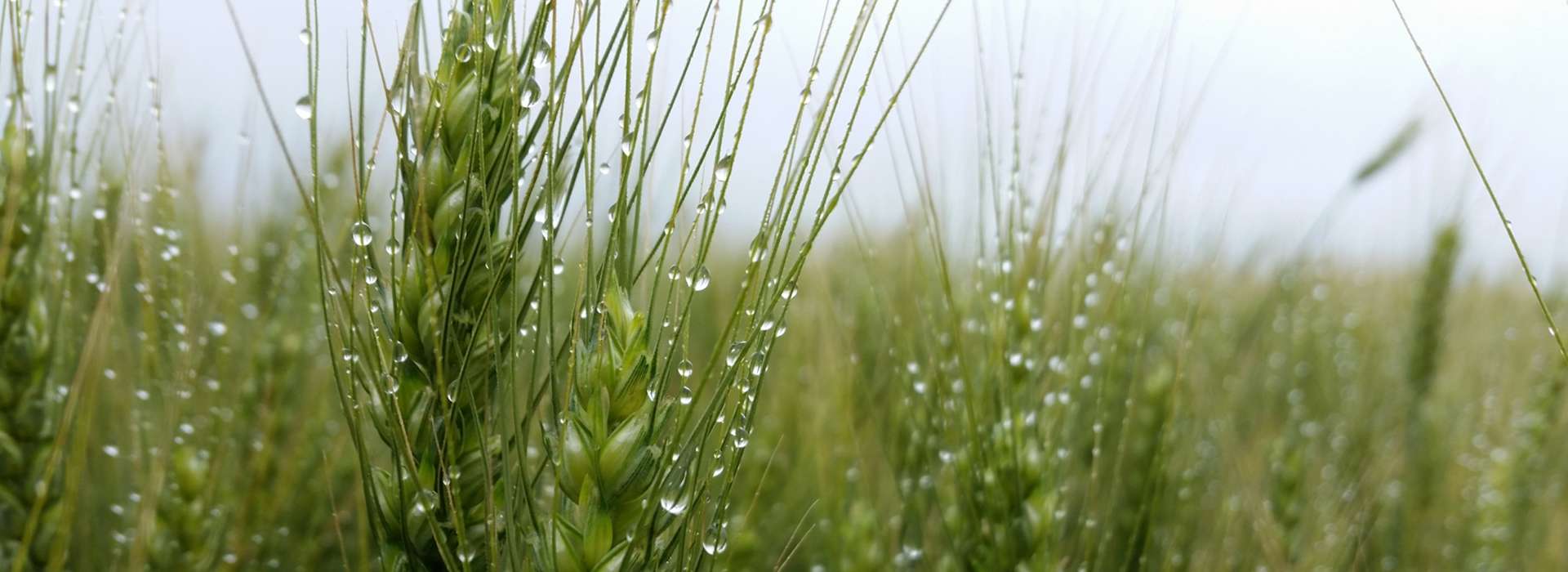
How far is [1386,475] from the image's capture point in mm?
1919

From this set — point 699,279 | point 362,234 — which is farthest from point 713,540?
point 362,234

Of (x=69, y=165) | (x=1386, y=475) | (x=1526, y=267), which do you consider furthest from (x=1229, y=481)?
(x=69, y=165)

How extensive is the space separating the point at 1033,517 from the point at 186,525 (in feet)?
2.80

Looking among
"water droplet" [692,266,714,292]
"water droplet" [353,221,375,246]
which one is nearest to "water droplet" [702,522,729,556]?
"water droplet" [692,266,714,292]

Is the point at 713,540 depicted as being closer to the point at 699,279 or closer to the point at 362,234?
the point at 699,279

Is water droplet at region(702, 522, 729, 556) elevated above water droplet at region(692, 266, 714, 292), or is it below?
below

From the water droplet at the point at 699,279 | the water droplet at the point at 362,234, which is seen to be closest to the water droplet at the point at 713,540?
the water droplet at the point at 699,279

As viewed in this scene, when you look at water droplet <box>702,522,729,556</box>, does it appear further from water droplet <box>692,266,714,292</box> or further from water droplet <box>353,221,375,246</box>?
water droplet <box>353,221,375,246</box>

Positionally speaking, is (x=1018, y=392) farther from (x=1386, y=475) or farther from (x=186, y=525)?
(x=1386, y=475)

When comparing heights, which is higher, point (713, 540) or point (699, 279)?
point (699, 279)

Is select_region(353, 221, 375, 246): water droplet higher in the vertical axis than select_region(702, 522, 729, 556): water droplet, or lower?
higher

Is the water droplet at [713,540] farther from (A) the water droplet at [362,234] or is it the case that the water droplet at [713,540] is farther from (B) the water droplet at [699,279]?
(A) the water droplet at [362,234]

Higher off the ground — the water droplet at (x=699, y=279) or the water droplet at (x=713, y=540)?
the water droplet at (x=699, y=279)

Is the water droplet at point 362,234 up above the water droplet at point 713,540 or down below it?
above
